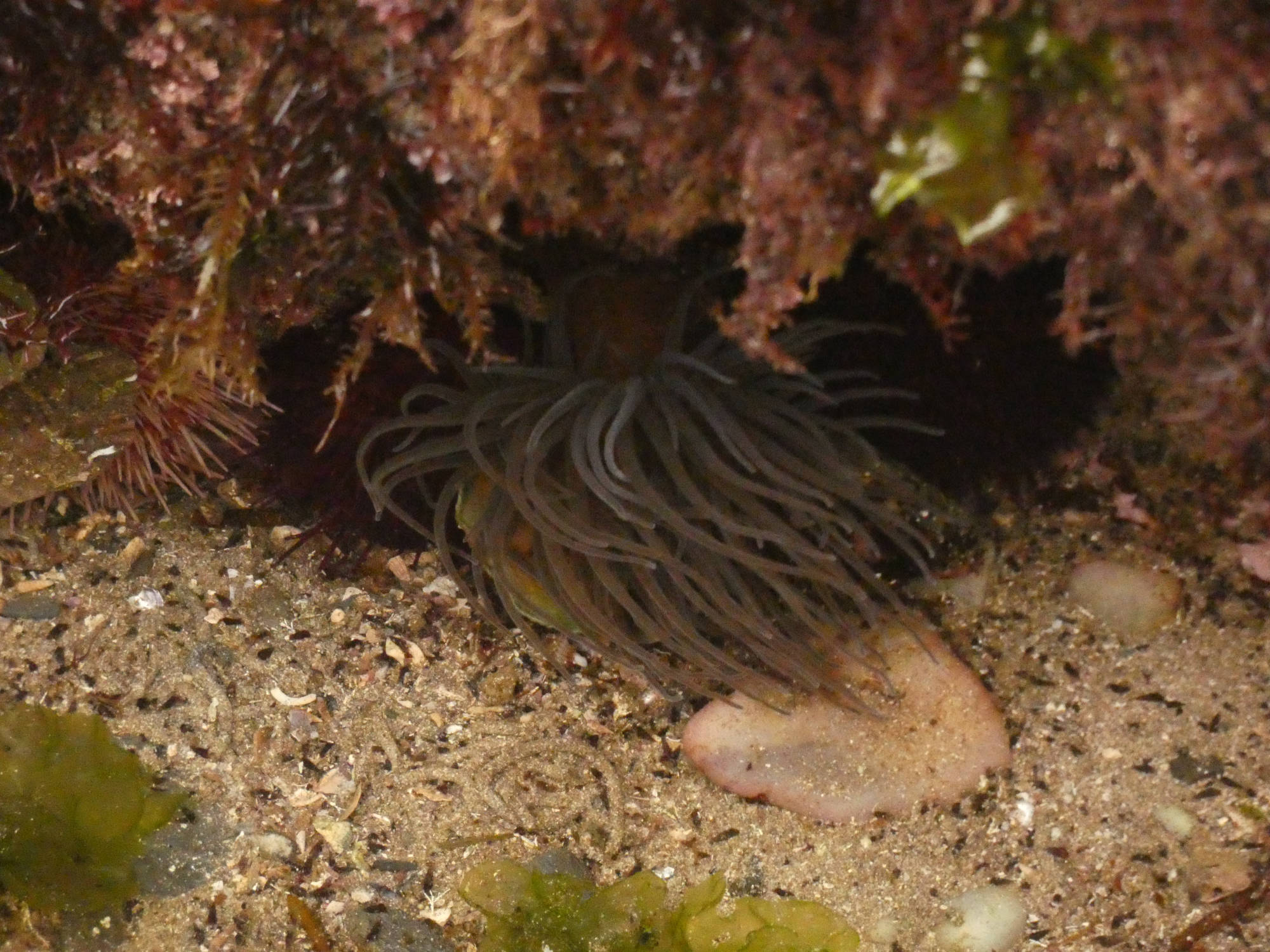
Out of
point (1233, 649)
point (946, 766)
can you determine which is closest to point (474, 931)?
point (946, 766)

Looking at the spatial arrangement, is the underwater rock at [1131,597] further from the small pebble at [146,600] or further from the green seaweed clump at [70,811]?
the small pebble at [146,600]

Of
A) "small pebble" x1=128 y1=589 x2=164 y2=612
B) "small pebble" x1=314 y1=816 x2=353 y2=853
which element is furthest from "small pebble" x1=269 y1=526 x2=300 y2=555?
"small pebble" x1=314 y1=816 x2=353 y2=853

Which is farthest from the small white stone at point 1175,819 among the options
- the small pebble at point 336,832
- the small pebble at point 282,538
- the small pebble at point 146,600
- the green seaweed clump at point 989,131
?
the small pebble at point 146,600

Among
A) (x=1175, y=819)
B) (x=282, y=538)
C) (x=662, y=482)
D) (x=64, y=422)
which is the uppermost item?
(x=64, y=422)

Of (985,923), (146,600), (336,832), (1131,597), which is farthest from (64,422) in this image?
(1131,597)

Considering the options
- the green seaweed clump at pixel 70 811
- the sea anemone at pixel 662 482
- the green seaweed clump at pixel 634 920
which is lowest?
the green seaweed clump at pixel 634 920

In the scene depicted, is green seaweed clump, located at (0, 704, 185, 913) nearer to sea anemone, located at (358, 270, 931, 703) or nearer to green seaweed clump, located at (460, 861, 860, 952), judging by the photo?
green seaweed clump, located at (460, 861, 860, 952)

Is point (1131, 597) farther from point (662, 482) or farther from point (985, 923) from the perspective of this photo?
point (662, 482)
